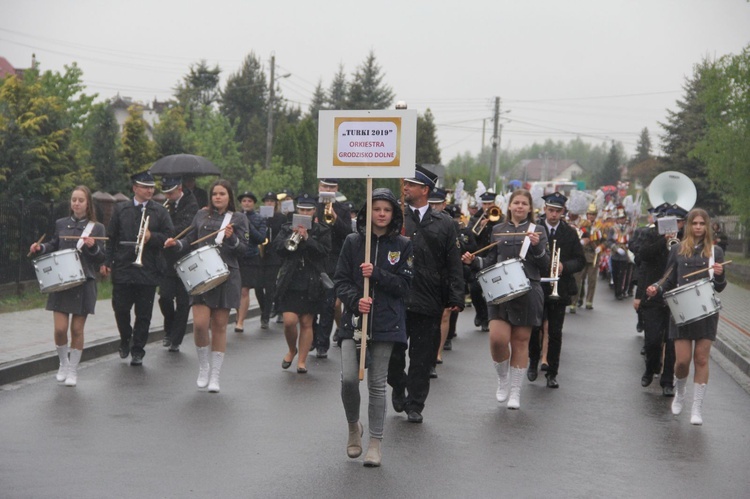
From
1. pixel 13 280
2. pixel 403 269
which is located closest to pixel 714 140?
pixel 13 280

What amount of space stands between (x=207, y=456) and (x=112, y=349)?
5.88 metres

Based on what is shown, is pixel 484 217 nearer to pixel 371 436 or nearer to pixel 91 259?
pixel 91 259

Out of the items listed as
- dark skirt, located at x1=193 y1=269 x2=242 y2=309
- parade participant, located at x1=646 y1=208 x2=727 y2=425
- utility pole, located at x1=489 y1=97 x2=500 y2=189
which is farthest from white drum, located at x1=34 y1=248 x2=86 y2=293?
utility pole, located at x1=489 y1=97 x2=500 y2=189

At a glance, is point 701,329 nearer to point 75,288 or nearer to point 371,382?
point 371,382

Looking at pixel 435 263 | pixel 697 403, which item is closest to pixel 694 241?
pixel 697 403

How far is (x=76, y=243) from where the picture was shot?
10719mm

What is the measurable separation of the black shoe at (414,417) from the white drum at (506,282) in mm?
1456

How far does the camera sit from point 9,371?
1072 centimetres

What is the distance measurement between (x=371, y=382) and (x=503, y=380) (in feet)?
10.1

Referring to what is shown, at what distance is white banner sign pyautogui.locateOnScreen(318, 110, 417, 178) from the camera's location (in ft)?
26.7

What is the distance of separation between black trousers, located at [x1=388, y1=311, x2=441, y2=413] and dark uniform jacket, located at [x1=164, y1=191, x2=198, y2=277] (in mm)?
4648

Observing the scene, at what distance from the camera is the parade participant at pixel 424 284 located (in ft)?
29.8

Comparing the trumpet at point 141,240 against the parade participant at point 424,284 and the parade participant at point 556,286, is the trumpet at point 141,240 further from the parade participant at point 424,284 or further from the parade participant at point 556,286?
the parade participant at point 556,286

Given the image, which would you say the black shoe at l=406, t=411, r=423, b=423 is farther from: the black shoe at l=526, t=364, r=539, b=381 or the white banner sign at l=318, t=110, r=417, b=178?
the black shoe at l=526, t=364, r=539, b=381
